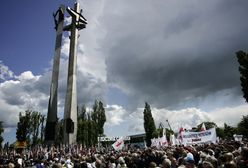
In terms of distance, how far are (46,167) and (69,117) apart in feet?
71.2

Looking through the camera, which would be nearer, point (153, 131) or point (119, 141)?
point (119, 141)

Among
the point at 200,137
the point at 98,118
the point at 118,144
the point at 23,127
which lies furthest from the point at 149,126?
the point at 200,137

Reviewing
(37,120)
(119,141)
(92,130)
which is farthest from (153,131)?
(119,141)

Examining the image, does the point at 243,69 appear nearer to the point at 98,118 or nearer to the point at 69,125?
the point at 69,125

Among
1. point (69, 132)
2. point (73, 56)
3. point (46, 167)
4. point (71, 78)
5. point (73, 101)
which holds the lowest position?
point (46, 167)

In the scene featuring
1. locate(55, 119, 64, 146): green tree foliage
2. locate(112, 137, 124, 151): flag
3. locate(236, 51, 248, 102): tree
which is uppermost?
locate(236, 51, 248, 102): tree

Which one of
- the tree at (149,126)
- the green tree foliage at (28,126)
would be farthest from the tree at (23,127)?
the tree at (149,126)

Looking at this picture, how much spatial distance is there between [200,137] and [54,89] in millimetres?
24210

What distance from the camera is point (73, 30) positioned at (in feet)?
132

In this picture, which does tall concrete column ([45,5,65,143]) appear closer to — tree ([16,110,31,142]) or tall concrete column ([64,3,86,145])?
tall concrete column ([64,3,86,145])

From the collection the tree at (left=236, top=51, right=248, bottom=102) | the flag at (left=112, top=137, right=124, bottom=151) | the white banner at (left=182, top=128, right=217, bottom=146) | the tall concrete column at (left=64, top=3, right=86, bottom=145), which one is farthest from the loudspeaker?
the tree at (left=236, top=51, right=248, bottom=102)

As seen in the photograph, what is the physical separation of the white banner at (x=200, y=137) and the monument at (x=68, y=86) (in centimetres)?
1821

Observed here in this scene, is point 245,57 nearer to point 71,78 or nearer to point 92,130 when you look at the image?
point 71,78

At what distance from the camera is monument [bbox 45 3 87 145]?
113ft
